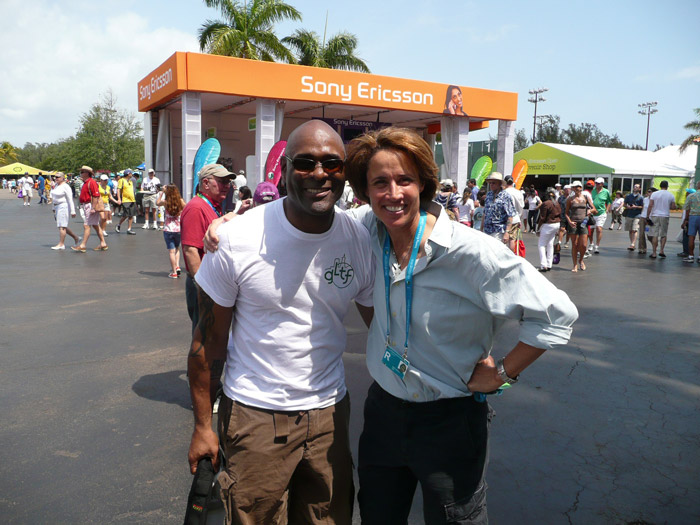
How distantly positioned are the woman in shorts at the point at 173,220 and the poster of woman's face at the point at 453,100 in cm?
1524

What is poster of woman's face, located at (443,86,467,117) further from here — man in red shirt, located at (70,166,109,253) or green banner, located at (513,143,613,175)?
man in red shirt, located at (70,166,109,253)

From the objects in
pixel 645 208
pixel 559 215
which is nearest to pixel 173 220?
pixel 559 215

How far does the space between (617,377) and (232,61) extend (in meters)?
16.1

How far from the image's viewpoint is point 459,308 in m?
1.80

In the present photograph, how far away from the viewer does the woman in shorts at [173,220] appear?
8648mm

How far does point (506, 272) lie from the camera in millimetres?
1740

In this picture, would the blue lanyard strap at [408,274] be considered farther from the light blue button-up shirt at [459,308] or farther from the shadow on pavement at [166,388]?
the shadow on pavement at [166,388]

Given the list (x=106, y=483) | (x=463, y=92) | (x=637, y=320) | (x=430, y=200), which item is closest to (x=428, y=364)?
(x=430, y=200)

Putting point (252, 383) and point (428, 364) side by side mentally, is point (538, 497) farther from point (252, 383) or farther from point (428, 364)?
point (252, 383)

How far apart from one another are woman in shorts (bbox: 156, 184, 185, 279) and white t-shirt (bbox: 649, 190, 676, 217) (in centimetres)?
1125

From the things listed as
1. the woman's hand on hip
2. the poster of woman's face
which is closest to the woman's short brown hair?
the woman's hand on hip

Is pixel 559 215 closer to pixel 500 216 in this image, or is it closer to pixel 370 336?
pixel 500 216

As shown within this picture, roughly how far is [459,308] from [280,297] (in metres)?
0.61

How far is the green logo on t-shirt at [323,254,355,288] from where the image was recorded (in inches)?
77.2
